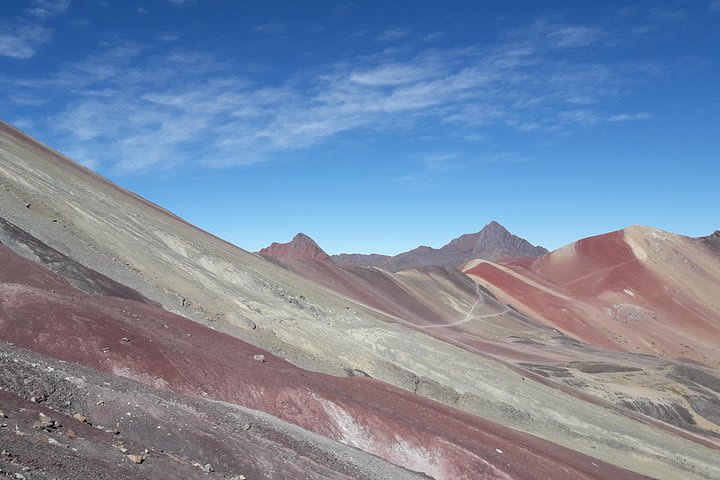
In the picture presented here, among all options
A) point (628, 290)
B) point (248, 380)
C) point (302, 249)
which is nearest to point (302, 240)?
point (302, 249)

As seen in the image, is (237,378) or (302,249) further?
(302,249)

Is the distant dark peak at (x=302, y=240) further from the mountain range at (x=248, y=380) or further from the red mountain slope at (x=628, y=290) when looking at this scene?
the mountain range at (x=248, y=380)

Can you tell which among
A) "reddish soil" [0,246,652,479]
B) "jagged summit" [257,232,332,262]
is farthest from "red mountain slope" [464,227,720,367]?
"reddish soil" [0,246,652,479]

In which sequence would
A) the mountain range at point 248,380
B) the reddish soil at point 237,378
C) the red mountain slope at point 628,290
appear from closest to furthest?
the mountain range at point 248,380 → the reddish soil at point 237,378 → the red mountain slope at point 628,290

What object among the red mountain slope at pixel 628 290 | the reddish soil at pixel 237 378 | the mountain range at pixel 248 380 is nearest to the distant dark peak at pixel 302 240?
the red mountain slope at pixel 628 290

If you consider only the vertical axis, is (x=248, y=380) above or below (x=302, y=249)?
below

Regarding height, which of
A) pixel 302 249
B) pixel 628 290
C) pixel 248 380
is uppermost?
pixel 628 290

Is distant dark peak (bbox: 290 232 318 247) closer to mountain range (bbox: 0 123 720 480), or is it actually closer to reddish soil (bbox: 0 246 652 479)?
mountain range (bbox: 0 123 720 480)

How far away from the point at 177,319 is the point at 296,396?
692 centimetres

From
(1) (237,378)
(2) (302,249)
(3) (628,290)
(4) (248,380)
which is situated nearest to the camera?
(1) (237,378)

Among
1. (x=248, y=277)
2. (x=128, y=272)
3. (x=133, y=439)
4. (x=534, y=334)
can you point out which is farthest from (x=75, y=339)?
(x=534, y=334)

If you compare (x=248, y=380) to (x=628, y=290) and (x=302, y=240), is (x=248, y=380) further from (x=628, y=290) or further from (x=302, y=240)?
(x=628, y=290)

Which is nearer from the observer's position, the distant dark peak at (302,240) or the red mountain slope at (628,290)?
the red mountain slope at (628,290)

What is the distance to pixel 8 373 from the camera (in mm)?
10906
